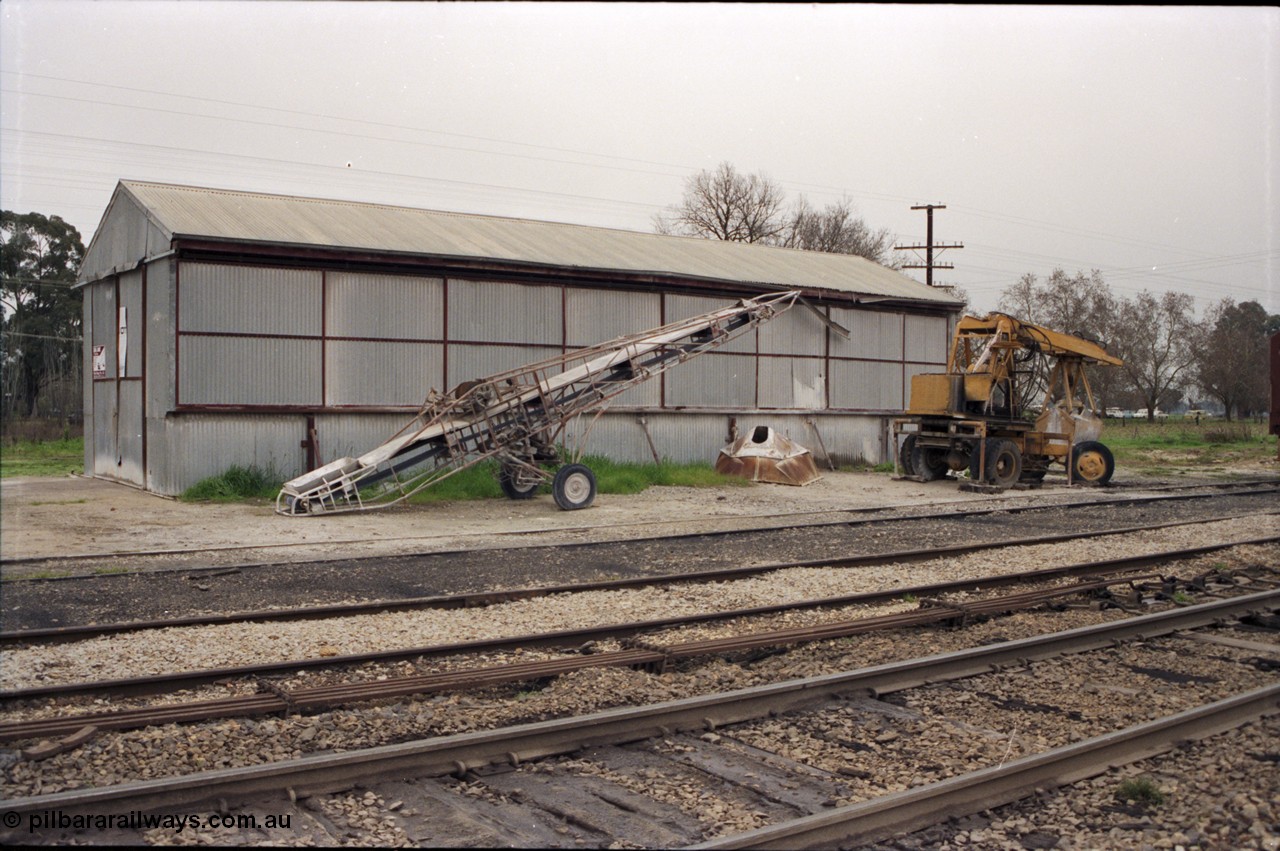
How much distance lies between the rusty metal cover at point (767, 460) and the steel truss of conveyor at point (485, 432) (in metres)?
4.48

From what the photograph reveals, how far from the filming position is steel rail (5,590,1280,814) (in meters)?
4.90

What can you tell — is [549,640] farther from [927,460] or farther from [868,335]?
[868,335]

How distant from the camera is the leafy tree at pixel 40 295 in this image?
29.6m

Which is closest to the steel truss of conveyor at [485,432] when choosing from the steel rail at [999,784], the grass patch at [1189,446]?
the steel rail at [999,784]

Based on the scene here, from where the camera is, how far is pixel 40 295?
3650 cm

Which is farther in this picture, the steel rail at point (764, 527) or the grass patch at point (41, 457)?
the grass patch at point (41, 457)

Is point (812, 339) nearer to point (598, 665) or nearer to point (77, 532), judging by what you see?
point (77, 532)

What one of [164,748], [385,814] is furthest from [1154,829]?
[164,748]

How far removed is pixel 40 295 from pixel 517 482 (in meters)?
25.3

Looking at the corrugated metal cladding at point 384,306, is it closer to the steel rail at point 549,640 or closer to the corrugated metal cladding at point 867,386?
the corrugated metal cladding at point 867,386

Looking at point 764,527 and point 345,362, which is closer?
point 764,527

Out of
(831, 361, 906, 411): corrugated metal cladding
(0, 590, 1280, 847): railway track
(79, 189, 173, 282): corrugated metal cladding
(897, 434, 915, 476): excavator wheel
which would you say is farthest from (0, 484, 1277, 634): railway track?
(831, 361, 906, 411): corrugated metal cladding

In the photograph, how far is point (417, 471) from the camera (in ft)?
68.7

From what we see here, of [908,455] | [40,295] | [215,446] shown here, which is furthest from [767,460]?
[40,295]
